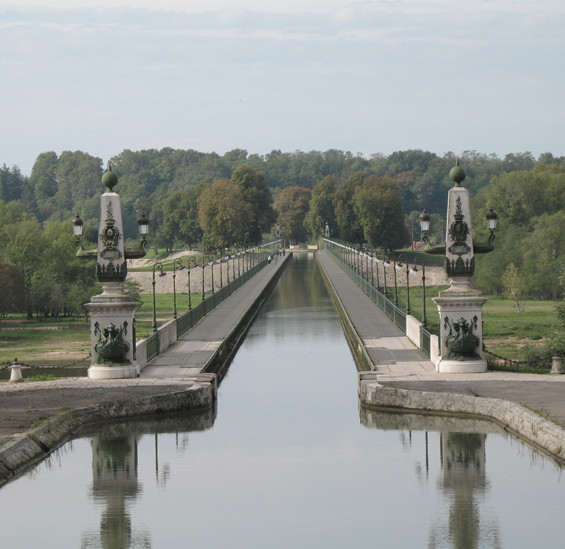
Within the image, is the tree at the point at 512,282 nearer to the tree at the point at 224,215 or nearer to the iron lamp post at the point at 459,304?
the tree at the point at 224,215

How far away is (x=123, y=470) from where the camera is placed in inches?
814

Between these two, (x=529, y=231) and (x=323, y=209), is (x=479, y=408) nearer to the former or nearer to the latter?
(x=529, y=231)

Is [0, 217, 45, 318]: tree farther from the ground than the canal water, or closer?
farther from the ground

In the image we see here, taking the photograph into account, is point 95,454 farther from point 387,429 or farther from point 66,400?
point 387,429

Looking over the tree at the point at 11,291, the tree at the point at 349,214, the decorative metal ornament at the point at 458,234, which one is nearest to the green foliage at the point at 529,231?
the tree at the point at 349,214

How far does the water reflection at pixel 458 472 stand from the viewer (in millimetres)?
16078

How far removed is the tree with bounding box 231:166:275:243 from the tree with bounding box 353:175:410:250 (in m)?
12.2

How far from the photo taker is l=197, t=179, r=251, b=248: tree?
420 ft

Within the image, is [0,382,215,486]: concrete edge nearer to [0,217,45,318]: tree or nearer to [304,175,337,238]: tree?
[0,217,45,318]: tree

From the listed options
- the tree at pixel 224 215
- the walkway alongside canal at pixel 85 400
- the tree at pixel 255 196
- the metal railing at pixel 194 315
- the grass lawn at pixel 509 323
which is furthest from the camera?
the tree at pixel 255 196

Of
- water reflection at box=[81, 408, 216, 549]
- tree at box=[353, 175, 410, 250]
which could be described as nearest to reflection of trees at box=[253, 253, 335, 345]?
water reflection at box=[81, 408, 216, 549]

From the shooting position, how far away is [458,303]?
28.4m

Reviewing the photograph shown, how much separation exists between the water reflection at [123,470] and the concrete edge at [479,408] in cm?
397

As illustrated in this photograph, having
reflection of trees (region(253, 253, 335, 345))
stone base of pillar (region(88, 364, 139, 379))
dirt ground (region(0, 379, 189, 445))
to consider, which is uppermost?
stone base of pillar (region(88, 364, 139, 379))
